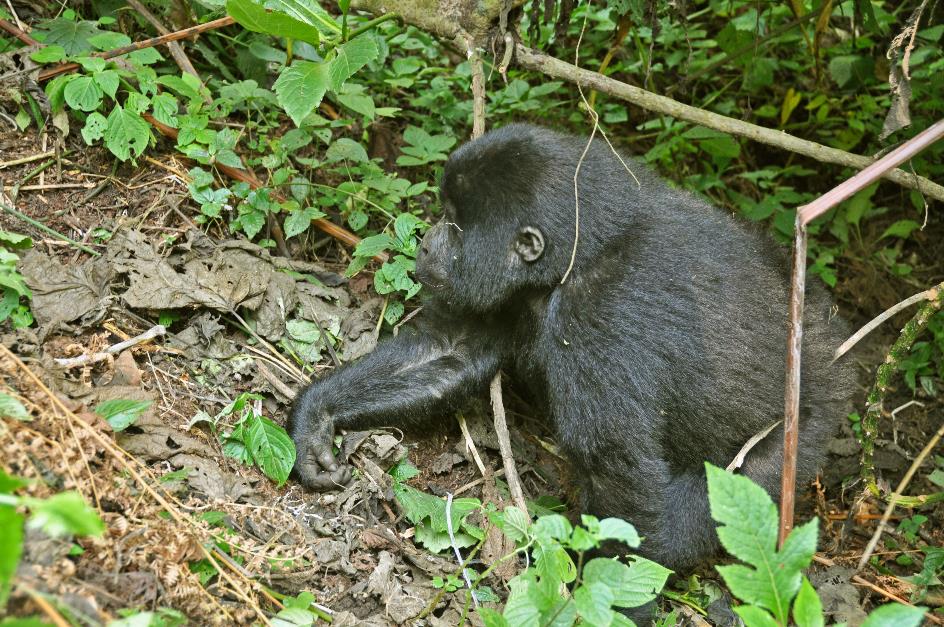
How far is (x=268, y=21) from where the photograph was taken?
3.92 metres

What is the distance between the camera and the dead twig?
350 centimetres

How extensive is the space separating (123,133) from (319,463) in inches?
80.3

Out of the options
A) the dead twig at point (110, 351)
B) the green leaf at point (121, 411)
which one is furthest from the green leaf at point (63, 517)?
the dead twig at point (110, 351)

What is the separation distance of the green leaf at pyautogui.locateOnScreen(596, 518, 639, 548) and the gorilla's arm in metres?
1.90

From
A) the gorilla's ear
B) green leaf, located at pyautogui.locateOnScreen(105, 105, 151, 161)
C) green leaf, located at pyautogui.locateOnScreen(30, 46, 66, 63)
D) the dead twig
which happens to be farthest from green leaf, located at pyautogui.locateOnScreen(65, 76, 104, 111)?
the gorilla's ear

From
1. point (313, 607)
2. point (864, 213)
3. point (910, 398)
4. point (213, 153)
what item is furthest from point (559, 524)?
point (864, 213)

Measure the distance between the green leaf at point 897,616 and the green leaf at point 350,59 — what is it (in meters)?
3.09

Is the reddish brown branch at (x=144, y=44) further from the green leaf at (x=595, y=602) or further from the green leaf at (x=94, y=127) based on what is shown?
the green leaf at (x=595, y=602)

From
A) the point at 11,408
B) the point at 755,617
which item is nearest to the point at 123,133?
the point at 11,408

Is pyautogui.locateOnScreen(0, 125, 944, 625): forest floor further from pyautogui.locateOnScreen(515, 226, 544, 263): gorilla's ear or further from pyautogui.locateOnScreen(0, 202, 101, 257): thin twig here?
pyautogui.locateOnScreen(515, 226, 544, 263): gorilla's ear

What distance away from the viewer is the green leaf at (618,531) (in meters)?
2.60

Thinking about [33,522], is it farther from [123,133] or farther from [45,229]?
[123,133]

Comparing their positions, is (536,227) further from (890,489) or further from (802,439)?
(890,489)

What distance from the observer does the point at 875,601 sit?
4336 mm
